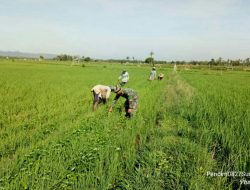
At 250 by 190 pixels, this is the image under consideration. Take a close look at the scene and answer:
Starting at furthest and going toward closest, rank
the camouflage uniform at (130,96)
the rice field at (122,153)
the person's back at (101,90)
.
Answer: the person's back at (101,90) → the camouflage uniform at (130,96) → the rice field at (122,153)

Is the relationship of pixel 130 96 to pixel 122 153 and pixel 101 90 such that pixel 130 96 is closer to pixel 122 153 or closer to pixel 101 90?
pixel 101 90

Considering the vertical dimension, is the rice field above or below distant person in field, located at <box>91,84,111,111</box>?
below

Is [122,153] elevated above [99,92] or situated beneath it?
situated beneath

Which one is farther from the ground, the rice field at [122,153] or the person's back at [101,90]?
the person's back at [101,90]

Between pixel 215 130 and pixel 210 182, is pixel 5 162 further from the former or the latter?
pixel 215 130

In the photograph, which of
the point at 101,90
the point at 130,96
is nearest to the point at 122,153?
the point at 130,96

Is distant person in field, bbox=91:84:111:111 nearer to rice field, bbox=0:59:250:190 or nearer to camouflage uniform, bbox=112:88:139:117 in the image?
rice field, bbox=0:59:250:190

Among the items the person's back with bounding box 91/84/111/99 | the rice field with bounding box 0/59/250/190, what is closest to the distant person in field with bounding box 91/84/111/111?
the person's back with bounding box 91/84/111/99

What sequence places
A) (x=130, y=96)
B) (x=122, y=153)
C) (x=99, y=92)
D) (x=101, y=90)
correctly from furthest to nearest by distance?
(x=101, y=90) < (x=99, y=92) < (x=130, y=96) < (x=122, y=153)

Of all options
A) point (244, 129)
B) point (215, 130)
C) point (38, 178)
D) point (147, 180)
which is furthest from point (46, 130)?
point (244, 129)

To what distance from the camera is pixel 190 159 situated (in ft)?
11.6

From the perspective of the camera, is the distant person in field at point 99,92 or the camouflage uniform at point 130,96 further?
the distant person in field at point 99,92

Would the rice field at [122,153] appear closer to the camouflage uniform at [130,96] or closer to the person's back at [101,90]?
the camouflage uniform at [130,96]

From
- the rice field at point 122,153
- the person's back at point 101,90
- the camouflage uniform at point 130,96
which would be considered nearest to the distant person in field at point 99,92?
the person's back at point 101,90
